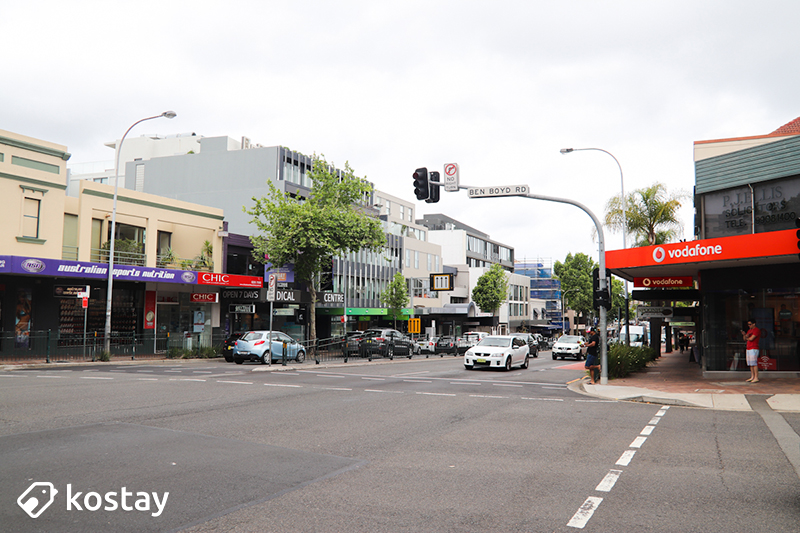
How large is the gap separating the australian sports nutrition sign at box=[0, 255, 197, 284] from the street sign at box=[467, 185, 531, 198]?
61.5 ft

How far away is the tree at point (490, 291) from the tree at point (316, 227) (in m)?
34.9

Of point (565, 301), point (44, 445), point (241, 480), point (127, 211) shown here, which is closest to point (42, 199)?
point (127, 211)

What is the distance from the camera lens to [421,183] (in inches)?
655

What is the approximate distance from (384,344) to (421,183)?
21164 mm

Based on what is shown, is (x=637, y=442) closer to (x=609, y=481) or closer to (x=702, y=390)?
A: (x=609, y=481)

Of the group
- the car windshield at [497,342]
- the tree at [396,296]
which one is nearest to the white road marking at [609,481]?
the car windshield at [497,342]

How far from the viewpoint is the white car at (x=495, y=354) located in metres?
25.2

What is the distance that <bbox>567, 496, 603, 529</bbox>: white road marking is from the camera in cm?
530

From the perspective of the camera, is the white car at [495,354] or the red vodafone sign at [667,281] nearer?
the red vodafone sign at [667,281]

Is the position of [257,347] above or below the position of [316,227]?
below

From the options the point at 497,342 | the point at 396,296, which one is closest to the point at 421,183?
the point at 497,342

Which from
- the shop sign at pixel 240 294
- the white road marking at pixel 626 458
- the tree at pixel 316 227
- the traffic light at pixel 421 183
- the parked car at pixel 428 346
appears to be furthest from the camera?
the parked car at pixel 428 346

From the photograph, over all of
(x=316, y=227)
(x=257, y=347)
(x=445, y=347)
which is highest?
(x=316, y=227)

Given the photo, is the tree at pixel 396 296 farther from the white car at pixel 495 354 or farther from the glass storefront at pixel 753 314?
the glass storefront at pixel 753 314
